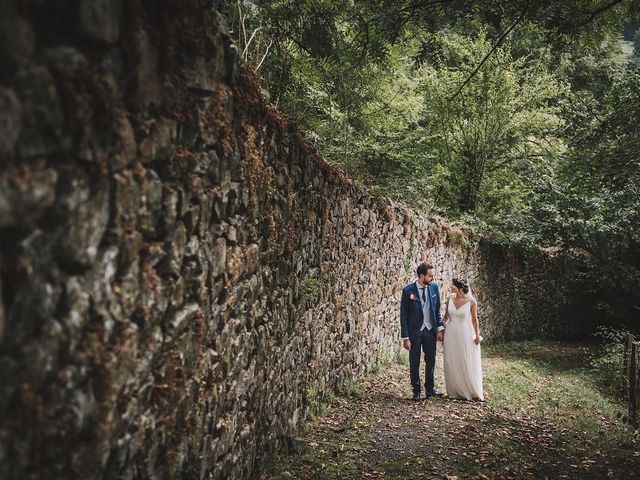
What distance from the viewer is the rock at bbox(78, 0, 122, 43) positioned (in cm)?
204

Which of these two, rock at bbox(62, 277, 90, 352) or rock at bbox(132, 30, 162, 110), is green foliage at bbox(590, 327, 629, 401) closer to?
rock at bbox(132, 30, 162, 110)

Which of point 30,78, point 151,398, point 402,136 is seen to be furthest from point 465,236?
point 30,78

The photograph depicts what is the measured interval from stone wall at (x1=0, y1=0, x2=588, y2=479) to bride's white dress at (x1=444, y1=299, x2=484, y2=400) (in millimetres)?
3538

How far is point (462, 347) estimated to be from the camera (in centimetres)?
852

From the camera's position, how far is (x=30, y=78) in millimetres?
1779

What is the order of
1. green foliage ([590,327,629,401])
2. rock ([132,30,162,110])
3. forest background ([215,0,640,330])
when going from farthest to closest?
1. green foliage ([590,327,629,401])
2. forest background ([215,0,640,330])
3. rock ([132,30,162,110])

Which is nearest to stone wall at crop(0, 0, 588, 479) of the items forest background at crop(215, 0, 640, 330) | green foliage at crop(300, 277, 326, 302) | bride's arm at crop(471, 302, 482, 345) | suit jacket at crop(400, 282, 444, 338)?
green foliage at crop(300, 277, 326, 302)

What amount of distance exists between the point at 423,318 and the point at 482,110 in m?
12.8

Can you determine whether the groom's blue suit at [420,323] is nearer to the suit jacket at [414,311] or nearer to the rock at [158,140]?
the suit jacket at [414,311]

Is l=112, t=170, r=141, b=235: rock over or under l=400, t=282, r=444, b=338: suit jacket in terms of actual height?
over

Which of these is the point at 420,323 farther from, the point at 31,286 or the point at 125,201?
the point at 31,286

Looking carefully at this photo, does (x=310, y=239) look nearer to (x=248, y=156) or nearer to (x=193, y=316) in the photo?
(x=248, y=156)

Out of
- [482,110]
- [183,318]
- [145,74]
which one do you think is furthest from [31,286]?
[482,110]

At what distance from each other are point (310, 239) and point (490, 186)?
604 inches
